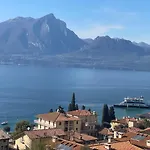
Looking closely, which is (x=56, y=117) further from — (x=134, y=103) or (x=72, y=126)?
(x=134, y=103)

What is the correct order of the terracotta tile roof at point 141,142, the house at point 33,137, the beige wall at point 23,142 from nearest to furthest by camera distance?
the terracotta tile roof at point 141,142 < the house at point 33,137 < the beige wall at point 23,142

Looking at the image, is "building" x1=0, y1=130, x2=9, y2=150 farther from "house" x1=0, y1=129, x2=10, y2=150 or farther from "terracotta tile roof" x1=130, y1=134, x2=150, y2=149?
"terracotta tile roof" x1=130, y1=134, x2=150, y2=149

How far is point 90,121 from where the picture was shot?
46.3 metres

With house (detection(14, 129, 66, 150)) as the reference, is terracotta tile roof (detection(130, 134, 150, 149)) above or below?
above

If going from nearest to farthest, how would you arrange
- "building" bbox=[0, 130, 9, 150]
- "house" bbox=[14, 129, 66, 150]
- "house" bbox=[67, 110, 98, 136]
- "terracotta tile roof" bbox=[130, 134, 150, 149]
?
"terracotta tile roof" bbox=[130, 134, 150, 149] < "house" bbox=[14, 129, 66, 150] < "building" bbox=[0, 130, 9, 150] < "house" bbox=[67, 110, 98, 136]

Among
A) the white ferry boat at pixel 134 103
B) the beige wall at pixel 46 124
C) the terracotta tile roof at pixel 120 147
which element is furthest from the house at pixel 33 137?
the white ferry boat at pixel 134 103

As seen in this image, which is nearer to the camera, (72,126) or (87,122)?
(72,126)

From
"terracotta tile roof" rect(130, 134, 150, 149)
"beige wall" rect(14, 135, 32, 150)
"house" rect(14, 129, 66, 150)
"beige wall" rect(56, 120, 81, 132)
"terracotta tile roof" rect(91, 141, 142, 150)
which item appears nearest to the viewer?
"terracotta tile roof" rect(91, 141, 142, 150)

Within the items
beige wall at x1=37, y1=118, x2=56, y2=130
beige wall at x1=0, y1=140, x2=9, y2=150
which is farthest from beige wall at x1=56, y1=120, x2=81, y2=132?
beige wall at x1=0, y1=140, x2=9, y2=150

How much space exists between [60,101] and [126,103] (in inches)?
753

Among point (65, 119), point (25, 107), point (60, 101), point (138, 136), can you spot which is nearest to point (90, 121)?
point (65, 119)

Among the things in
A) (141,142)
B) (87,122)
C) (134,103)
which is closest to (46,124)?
(87,122)

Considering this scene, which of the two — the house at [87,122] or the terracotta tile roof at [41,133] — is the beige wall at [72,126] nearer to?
the house at [87,122]

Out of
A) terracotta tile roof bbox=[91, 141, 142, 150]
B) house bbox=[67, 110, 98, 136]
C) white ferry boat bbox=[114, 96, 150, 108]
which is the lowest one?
white ferry boat bbox=[114, 96, 150, 108]
